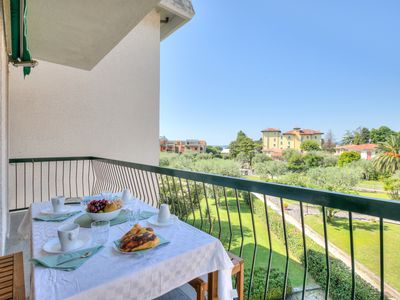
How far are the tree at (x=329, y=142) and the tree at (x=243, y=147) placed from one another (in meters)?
9.77

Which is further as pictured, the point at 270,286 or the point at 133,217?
the point at 270,286

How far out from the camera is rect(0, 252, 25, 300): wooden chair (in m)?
1.15

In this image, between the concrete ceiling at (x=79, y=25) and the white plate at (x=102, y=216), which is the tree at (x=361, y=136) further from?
the white plate at (x=102, y=216)

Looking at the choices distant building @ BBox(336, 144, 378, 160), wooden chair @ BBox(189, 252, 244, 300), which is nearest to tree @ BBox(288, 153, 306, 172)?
distant building @ BBox(336, 144, 378, 160)

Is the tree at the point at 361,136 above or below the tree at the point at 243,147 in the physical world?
above

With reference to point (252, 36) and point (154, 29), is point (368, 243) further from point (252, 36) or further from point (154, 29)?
point (252, 36)

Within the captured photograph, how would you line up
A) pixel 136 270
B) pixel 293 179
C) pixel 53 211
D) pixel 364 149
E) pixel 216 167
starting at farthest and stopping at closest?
pixel 364 149
pixel 293 179
pixel 216 167
pixel 53 211
pixel 136 270

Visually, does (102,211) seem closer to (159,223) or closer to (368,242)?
(159,223)

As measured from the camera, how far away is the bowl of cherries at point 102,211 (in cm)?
139

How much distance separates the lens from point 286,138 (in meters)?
33.3

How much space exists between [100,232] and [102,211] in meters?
0.26

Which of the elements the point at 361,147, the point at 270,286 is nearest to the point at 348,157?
the point at 361,147

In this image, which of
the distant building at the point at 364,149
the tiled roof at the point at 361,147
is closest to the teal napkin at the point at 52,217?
the distant building at the point at 364,149

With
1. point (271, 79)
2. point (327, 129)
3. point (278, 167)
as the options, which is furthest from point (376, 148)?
point (271, 79)
